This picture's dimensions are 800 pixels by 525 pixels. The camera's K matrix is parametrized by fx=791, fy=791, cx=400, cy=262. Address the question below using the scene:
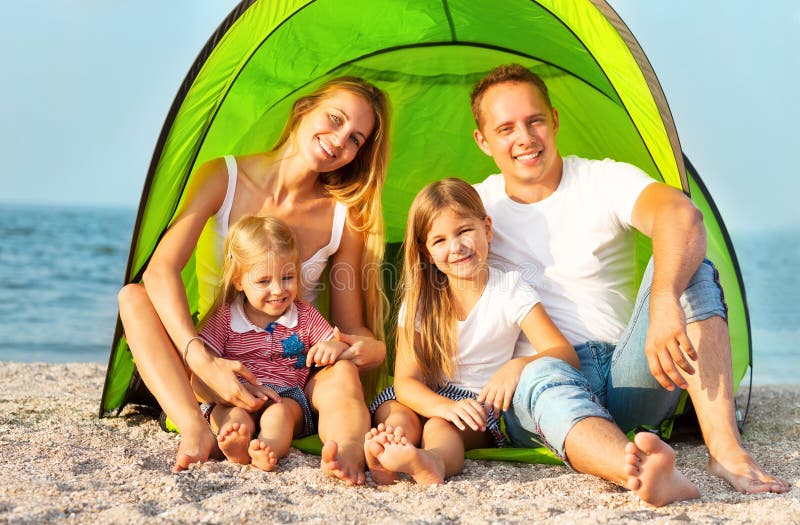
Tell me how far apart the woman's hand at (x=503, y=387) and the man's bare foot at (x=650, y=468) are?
44cm

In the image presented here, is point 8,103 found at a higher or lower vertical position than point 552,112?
higher

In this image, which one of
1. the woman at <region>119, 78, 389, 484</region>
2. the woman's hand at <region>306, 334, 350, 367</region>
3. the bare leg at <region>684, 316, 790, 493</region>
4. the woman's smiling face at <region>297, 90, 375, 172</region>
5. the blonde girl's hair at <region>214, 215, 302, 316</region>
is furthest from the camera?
the woman's smiling face at <region>297, 90, 375, 172</region>

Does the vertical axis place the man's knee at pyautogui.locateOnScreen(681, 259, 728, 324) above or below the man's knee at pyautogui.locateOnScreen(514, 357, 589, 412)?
above

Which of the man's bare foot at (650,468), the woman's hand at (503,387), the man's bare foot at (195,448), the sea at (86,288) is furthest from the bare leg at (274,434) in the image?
the sea at (86,288)

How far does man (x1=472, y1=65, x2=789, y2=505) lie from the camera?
165 centimetres

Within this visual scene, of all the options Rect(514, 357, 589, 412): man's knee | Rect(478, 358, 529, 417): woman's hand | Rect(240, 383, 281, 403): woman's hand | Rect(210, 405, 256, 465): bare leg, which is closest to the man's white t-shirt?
Rect(478, 358, 529, 417): woman's hand

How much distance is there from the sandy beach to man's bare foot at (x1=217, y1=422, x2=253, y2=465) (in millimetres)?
40

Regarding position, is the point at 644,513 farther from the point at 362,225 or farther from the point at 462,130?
the point at 462,130

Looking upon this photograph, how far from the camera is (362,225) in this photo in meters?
2.46

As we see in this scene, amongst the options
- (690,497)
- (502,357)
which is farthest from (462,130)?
(690,497)

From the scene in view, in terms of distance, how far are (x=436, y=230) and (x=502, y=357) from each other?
394 millimetres

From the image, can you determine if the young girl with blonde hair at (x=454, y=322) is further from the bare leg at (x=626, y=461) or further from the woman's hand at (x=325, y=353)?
the bare leg at (x=626, y=461)

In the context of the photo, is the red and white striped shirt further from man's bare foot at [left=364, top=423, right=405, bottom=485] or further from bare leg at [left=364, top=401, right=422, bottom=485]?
man's bare foot at [left=364, top=423, right=405, bottom=485]

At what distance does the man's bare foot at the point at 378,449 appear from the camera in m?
1.68
